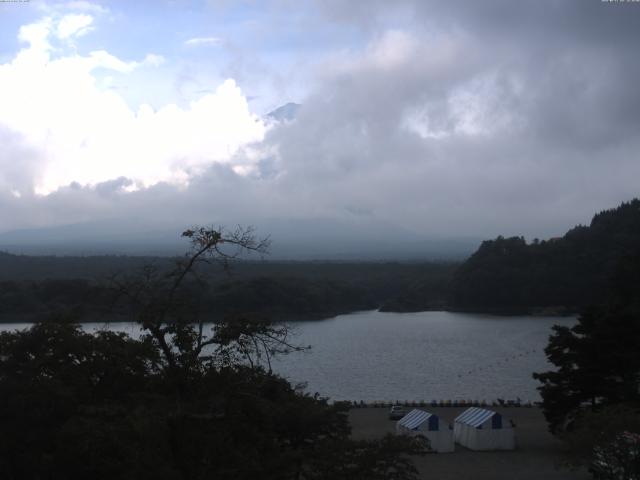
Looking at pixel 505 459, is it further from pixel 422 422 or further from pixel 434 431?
pixel 422 422

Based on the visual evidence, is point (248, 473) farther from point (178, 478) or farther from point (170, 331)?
point (170, 331)

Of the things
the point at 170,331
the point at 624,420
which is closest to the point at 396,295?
the point at 624,420

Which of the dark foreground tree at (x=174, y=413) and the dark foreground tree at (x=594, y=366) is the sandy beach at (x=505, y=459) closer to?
the dark foreground tree at (x=594, y=366)

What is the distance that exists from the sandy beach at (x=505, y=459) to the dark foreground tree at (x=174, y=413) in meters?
5.53

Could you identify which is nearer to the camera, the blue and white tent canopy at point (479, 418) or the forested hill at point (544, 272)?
the blue and white tent canopy at point (479, 418)

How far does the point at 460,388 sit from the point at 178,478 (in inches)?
721

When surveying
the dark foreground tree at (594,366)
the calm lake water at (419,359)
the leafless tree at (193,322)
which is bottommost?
the calm lake water at (419,359)

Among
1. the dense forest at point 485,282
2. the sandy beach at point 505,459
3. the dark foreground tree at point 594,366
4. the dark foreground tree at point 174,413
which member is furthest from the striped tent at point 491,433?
the dense forest at point 485,282

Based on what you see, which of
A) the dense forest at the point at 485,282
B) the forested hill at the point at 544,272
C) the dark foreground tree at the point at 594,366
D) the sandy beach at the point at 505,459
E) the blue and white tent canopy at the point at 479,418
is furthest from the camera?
the forested hill at the point at 544,272

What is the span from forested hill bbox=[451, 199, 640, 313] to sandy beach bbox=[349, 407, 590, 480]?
31.5 meters

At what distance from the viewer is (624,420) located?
8969 mm

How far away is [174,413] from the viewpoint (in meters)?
4.89

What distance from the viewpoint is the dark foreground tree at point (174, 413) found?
196 inches

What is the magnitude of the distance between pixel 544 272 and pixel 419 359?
2322cm
